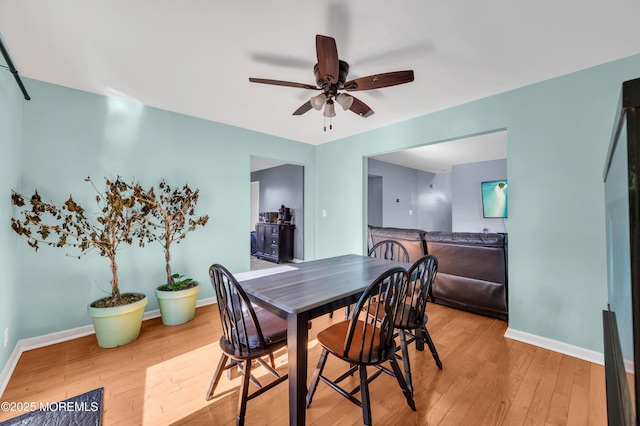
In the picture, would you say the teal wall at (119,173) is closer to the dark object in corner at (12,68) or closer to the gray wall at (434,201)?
the dark object in corner at (12,68)

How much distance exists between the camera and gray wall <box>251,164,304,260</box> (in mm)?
5836

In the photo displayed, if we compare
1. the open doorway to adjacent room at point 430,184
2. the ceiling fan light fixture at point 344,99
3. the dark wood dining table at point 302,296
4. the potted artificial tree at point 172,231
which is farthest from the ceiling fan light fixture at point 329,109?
the open doorway to adjacent room at point 430,184

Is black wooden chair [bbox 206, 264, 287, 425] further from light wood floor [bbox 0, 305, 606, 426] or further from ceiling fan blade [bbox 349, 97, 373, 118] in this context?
ceiling fan blade [bbox 349, 97, 373, 118]

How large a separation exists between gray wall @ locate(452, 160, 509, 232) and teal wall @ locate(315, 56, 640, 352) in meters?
3.85

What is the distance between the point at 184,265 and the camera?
3180 mm

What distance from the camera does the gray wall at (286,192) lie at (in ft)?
19.1

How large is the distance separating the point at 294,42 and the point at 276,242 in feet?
14.7

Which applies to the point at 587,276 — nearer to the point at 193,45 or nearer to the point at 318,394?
the point at 318,394

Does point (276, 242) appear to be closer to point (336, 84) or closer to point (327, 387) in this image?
point (327, 387)

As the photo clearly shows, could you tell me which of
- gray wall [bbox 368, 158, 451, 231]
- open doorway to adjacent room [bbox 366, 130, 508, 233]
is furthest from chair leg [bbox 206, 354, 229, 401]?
gray wall [bbox 368, 158, 451, 231]

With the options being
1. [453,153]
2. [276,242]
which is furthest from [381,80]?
[276,242]

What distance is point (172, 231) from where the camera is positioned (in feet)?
9.81

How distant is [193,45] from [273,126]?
178 centimetres

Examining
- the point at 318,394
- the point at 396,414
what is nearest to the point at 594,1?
the point at 396,414
